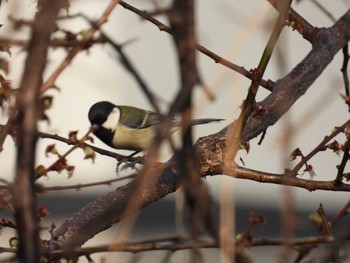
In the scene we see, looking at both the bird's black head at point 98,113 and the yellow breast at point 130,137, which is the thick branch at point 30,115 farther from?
the yellow breast at point 130,137

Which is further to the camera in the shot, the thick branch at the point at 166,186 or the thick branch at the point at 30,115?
the thick branch at the point at 166,186

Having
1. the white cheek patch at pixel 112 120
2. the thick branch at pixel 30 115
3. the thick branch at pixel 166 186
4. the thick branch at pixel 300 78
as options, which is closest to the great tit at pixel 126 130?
the white cheek patch at pixel 112 120

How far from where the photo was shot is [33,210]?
0.92m

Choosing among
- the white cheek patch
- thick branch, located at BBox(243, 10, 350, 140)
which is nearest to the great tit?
the white cheek patch

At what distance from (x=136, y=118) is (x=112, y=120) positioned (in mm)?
272

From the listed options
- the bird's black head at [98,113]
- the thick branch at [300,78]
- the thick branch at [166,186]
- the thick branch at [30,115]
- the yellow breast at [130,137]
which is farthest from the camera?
the yellow breast at [130,137]

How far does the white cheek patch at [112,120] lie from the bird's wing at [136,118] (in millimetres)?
70

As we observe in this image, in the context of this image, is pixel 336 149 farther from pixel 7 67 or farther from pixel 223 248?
pixel 223 248

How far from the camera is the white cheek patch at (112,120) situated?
4.52m

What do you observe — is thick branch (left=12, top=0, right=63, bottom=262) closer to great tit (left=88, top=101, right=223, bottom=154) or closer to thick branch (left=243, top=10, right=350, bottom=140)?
thick branch (left=243, top=10, right=350, bottom=140)

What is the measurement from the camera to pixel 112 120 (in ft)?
15.1

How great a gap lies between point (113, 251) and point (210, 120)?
11.2 feet

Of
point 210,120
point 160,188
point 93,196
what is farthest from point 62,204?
point 160,188

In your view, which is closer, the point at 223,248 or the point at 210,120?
the point at 223,248
